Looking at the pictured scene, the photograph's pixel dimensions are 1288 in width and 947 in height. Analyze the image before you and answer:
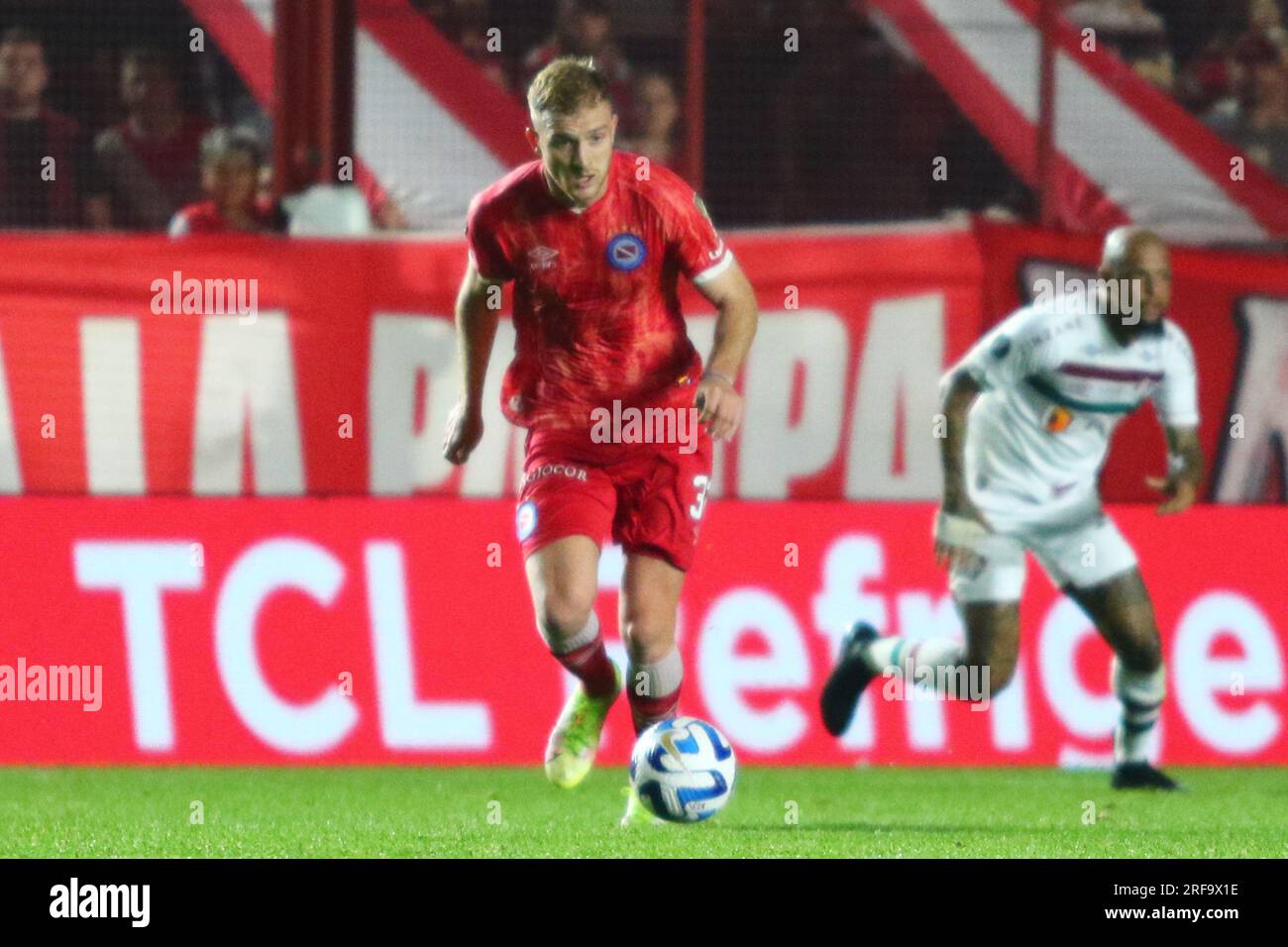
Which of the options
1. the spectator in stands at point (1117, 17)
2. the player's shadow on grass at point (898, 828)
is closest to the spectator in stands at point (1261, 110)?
the spectator in stands at point (1117, 17)

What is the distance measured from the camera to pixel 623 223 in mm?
6879

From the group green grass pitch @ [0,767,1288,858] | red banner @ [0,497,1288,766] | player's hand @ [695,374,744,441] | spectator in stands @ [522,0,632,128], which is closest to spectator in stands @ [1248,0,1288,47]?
red banner @ [0,497,1288,766]

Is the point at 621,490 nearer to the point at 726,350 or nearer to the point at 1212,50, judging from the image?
the point at 726,350

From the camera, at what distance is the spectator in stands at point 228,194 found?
10.5m

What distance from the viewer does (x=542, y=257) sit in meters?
6.89

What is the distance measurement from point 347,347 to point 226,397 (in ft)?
1.72

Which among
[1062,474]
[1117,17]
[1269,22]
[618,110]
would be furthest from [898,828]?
[1269,22]

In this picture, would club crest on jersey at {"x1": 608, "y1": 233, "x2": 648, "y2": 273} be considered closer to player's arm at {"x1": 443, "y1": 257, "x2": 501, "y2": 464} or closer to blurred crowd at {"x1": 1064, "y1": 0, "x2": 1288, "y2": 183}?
player's arm at {"x1": 443, "y1": 257, "x2": 501, "y2": 464}

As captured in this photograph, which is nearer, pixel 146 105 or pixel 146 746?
pixel 146 746

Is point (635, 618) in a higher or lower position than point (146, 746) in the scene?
higher

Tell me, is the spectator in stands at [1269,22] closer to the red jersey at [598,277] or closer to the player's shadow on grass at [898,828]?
the red jersey at [598,277]

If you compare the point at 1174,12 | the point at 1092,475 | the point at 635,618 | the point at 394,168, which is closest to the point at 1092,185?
the point at 1174,12
